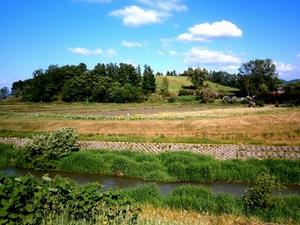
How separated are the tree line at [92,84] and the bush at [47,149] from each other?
85853 millimetres

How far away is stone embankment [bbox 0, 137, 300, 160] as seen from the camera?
36.5 m

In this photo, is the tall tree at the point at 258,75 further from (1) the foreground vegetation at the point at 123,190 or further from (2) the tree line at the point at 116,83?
(1) the foreground vegetation at the point at 123,190

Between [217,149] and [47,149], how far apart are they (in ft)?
50.7

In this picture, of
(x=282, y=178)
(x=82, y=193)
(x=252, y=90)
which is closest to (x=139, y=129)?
(x=282, y=178)

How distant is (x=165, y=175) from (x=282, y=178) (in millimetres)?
8653

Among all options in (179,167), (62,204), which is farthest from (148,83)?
(62,204)

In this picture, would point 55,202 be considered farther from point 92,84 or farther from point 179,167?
point 92,84

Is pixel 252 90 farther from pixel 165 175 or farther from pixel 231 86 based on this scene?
pixel 165 175

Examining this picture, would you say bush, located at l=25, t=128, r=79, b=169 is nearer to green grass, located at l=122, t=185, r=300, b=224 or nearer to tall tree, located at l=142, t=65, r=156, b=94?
green grass, located at l=122, t=185, r=300, b=224

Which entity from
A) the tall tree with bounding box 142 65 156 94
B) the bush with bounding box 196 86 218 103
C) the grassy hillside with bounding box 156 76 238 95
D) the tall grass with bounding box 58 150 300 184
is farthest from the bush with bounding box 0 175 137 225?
the grassy hillside with bounding box 156 76 238 95

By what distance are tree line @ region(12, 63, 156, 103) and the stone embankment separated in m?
83.0

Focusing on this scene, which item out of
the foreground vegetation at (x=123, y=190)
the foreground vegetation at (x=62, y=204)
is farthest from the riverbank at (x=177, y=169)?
the foreground vegetation at (x=62, y=204)

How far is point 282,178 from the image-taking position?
103 ft

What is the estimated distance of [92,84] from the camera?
129875mm
